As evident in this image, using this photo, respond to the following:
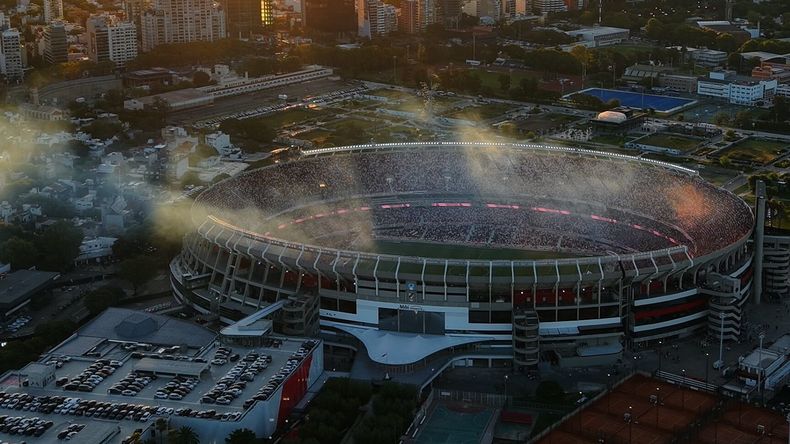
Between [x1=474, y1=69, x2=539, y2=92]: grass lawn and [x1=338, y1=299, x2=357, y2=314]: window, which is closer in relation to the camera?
[x1=338, y1=299, x2=357, y2=314]: window

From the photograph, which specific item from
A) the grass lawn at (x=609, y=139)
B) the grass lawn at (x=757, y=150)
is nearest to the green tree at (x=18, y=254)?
the grass lawn at (x=609, y=139)

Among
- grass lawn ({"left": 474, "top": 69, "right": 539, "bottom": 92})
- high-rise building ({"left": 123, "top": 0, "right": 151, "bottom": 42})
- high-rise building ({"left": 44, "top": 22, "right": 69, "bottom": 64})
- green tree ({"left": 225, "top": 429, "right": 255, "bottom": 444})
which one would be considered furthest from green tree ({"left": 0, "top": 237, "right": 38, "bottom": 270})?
high-rise building ({"left": 123, "top": 0, "right": 151, "bottom": 42})

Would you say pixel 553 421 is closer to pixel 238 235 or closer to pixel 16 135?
pixel 238 235

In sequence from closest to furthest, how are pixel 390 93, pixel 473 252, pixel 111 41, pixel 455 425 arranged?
pixel 455 425, pixel 473 252, pixel 390 93, pixel 111 41

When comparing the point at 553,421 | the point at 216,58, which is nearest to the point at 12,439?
the point at 553,421

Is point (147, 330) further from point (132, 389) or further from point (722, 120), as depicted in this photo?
point (722, 120)

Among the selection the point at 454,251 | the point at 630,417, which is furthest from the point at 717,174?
the point at 630,417

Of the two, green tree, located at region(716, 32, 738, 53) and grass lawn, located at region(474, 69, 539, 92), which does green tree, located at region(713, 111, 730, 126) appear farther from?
green tree, located at region(716, 32, 738, 53)
